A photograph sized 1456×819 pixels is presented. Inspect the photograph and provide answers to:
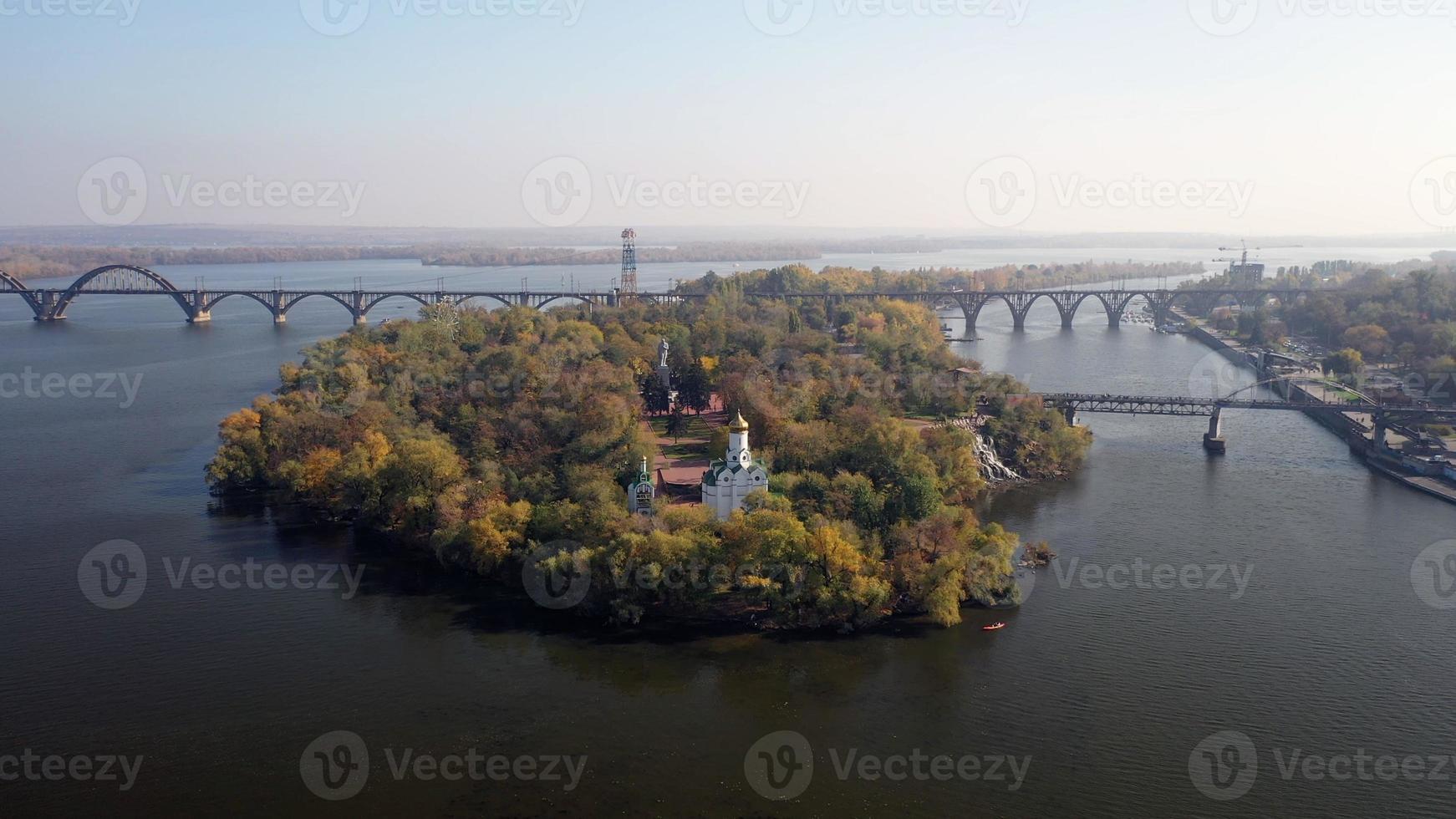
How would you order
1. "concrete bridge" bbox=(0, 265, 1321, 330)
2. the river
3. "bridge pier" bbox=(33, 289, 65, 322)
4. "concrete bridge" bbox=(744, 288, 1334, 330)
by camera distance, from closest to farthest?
the river, "concrete bridge" bbox=(0, 265, 1321, 330), "concrete bridge" bbox=(744, 288, 1334, 330), "bridge pier" bbox=(33, 289, 65, 322)

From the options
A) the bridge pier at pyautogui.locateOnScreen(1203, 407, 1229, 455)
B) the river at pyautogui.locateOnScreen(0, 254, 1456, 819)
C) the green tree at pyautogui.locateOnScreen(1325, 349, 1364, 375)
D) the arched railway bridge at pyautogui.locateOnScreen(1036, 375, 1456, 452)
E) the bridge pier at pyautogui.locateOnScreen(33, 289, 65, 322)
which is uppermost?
the bridge pier at pyautogui.locateOnScreen(33, 289, 65, 322)

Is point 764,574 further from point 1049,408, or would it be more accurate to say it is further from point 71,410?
point 71,410

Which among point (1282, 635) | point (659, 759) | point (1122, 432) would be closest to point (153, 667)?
point (659, 759)

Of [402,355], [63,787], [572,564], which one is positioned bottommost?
[63,787]

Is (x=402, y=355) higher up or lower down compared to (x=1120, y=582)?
higher up

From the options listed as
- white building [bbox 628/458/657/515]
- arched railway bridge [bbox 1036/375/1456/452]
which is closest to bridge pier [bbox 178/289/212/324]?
arched railway bridge [bbox 1036/375/1456/452]

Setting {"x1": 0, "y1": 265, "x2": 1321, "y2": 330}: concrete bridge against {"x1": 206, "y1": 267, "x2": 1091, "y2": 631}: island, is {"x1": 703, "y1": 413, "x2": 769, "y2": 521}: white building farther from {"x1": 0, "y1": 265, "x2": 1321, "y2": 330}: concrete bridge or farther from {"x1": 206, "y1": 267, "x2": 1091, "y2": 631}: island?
{"x1": 0, "y1": 265, "x2": 1321, "y2": 330}: concrete bridge

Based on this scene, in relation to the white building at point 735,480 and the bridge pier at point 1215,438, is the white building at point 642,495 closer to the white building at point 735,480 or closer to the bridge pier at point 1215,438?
the white building at point 735,480
